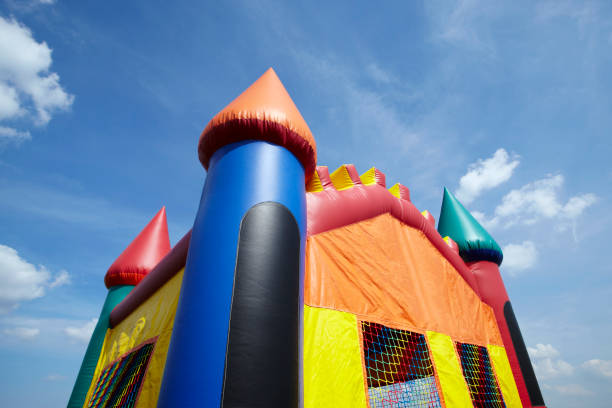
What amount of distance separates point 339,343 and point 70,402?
10.8 feet

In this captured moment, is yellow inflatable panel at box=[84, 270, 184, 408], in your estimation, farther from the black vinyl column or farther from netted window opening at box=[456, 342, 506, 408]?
netted window opening at box=[456, 342, 506, 408]

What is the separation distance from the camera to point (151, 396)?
2.03 meters

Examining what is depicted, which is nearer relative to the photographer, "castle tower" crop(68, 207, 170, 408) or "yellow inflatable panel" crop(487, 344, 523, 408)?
"yellow inflatable panel" crop(487, 344, 523, 408)

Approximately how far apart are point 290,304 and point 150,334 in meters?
1.64

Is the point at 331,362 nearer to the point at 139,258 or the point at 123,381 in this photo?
the point at 123,381

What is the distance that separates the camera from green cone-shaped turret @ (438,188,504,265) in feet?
13.8

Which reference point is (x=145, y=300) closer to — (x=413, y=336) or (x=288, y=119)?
(x=288, y=119)

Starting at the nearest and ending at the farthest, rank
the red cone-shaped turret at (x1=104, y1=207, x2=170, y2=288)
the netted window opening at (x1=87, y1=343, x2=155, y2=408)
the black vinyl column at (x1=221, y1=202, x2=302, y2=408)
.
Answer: the black vinyl column at (x1=221, y1=202, x2=302, y2=408), the netted window opening at (x1=87, y1=343, x2=155, y2=408), the red cone-shaped turret at (x1=104, y1=207, x2=170, y2=288)

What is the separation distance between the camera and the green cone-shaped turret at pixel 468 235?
4.19 m

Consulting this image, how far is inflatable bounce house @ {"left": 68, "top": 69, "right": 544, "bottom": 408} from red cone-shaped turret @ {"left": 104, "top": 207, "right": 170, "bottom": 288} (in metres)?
0.04

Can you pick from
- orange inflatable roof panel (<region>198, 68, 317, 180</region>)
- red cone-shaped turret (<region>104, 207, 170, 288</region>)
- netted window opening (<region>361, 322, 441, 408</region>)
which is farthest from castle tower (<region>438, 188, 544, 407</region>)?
red cone-shaped turret (<region>104, 207, 170, 288</region>)

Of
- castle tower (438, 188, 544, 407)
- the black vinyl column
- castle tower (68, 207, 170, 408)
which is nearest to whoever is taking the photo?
the black vinyl column

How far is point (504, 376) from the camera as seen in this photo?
10.9ft

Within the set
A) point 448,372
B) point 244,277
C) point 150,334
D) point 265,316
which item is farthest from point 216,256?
point 448,372
